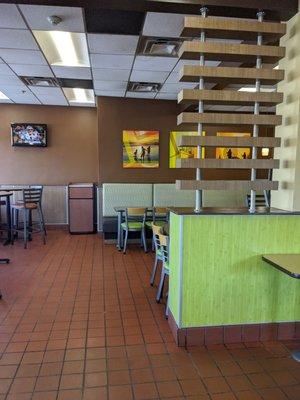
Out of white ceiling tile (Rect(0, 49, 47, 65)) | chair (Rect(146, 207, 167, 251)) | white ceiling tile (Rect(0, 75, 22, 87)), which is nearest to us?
white ceiling tile (Rect(0, 49, 47, 65))

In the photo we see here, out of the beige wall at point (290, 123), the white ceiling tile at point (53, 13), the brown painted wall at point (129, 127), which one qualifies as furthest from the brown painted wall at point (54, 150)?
the beige wall at point (290, 123)

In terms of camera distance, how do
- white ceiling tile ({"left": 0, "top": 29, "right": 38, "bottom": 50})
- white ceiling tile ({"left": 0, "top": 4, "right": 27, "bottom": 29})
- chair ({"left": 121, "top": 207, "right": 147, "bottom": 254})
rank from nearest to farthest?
white ceiling tile ({"left": 0, "top": 4, "right": 27, "bottom": 29})
white ceiling tile ({"left": 0, "top": 29, "right": 38, "bottom": 50})
chair ({"left": 121, "top": 207, "right": 147, "bottom": 254})

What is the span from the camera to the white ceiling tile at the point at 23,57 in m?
4.21

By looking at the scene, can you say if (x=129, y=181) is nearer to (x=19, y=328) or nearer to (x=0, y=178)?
(x=0, y=178)

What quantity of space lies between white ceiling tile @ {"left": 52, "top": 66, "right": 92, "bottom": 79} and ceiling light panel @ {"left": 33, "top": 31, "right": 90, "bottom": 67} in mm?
141

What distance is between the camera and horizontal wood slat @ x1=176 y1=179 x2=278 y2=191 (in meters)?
2.65

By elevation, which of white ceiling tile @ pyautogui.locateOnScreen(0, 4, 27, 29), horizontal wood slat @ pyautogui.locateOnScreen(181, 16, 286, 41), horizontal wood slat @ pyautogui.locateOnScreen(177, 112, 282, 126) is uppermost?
white ceiling tile @ pyautogui.locateOnScreen(0, 4, 27, 29)

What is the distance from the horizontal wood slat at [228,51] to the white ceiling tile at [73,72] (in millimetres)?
2730

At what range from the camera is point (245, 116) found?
2691mm

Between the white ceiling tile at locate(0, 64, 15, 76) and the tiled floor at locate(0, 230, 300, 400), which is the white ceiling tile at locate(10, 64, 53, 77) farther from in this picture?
the tiled floor at locate(0, 230, 300, 400)

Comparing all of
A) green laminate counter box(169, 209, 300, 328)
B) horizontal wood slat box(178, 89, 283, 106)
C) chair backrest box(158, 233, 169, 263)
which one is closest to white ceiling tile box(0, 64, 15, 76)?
horizontal wood slat box(178, 89, 283, 106)

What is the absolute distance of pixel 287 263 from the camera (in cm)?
238

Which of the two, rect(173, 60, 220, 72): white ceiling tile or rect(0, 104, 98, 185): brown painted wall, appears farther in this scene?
rect(0, 104, 98, 185): brown painted wall

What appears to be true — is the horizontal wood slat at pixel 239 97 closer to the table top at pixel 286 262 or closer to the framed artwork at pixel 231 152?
the table top at pixel 286 262
